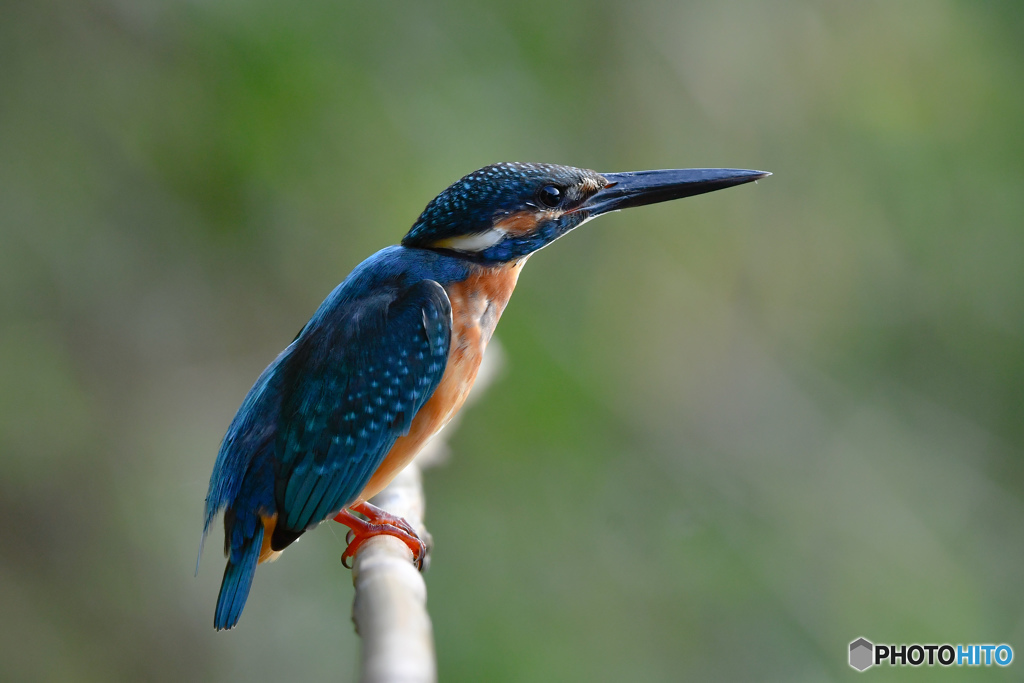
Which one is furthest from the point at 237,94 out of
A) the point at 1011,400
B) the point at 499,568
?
the point at 1011,400

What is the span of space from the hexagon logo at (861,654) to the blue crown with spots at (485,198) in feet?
8.27

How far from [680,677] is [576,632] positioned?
0.56m

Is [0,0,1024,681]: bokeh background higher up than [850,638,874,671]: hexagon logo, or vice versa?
[0,0,1024,681]: bokeh background

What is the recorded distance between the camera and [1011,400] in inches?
165

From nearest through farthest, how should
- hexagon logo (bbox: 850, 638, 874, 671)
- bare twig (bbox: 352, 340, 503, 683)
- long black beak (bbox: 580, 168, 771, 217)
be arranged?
bare twig (bbox: 352, 340, 503, 683), long black beak (bbox: 580, 168, 771, 217), hexagon logo (bbox: 850, 638, 874, 671)

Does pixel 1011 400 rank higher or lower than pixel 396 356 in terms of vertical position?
higher

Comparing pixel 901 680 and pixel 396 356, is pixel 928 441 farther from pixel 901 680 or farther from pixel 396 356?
pixel 396 356

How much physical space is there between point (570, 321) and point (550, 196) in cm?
196

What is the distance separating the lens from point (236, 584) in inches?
62.7

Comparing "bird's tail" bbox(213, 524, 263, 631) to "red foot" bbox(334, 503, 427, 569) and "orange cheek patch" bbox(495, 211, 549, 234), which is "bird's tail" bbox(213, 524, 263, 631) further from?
"orange cheek patch" bbox(495, 211, 549, 234)

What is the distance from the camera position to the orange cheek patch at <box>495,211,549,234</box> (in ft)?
5.84

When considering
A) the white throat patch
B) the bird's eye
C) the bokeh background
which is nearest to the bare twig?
the white throat patch

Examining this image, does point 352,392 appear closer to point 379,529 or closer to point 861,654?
point 379,529

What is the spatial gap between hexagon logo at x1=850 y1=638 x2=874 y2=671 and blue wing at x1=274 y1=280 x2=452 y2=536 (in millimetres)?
2489
